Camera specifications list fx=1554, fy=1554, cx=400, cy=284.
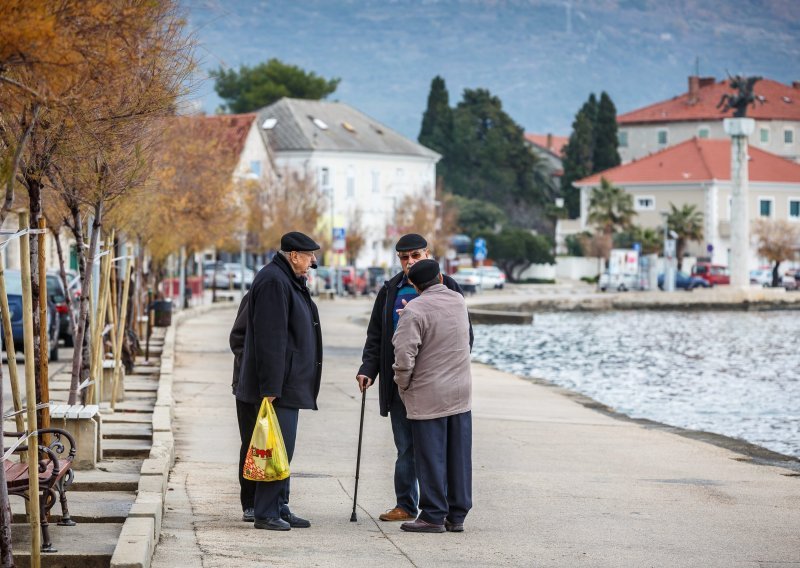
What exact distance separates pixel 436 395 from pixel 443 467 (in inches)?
19.1

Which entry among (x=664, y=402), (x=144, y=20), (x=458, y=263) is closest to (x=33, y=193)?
(x=144, y=20)

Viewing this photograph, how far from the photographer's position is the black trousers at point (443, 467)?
33.6 feet

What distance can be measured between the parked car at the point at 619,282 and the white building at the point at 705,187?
2321cm

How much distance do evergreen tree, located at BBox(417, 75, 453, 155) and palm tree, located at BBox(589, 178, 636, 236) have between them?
86.8ft

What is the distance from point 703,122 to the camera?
14075cm

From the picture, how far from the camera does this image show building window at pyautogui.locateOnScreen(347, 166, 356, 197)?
104 m

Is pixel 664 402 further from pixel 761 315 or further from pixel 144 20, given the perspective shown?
pixel 761 315

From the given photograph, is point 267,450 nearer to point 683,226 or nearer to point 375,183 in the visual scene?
point 375,183

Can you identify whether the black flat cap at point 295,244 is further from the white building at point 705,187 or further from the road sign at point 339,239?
the white building at point 705,187

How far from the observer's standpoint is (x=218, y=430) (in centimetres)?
1619

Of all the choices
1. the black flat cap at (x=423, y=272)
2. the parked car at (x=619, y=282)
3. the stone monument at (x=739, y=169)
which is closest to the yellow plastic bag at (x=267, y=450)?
the black flat cap at (x=423, y=272)

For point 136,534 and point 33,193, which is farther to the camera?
point 33,193

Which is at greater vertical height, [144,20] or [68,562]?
[144,20]

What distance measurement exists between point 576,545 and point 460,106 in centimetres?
12866
